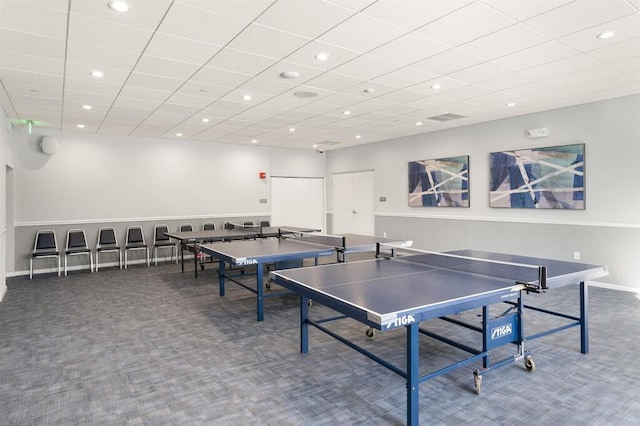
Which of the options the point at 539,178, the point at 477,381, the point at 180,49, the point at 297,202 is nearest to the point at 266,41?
the point at 180,49

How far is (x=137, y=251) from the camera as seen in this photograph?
8648 millimetres

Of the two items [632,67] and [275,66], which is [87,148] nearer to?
[275,66]

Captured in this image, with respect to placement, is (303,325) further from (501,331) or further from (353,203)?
(353,203)

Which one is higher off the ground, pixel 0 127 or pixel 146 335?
pixel 0 127

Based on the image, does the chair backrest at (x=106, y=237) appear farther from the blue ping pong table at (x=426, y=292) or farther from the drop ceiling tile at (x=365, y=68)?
the drop ceiling tile at (x=365, y=68)

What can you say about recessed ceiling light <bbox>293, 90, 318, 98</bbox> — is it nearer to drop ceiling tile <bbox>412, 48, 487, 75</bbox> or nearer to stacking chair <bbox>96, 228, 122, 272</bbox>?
drop ceiling tile <bbox>412, 48, 487, 75</bbox>

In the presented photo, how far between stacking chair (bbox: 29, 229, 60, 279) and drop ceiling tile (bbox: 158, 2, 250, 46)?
6124 millimetres

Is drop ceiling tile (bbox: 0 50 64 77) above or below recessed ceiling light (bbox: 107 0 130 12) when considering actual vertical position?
above

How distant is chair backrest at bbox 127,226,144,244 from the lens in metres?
8.38

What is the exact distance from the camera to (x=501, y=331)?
296 cm

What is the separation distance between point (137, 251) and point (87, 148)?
2.52 meters

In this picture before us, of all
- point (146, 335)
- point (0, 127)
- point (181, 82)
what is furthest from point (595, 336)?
point (0, 127)

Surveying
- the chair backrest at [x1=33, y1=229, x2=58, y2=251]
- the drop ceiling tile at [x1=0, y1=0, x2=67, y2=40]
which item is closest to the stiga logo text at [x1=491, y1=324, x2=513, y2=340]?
the drop ceiling tile at [x1=0, y1=0, x2=67, y2=40]

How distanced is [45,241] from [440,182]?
27.6ft
